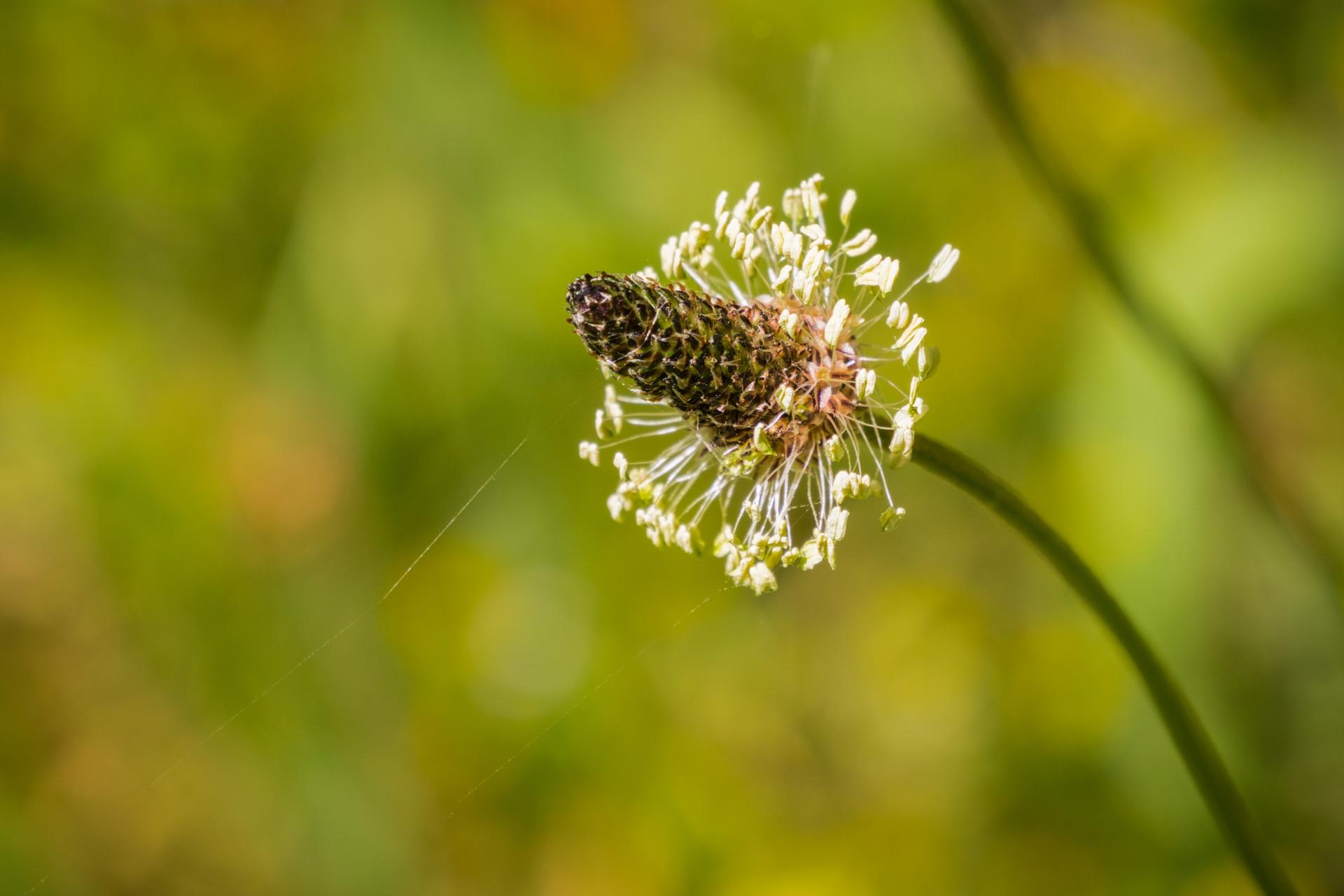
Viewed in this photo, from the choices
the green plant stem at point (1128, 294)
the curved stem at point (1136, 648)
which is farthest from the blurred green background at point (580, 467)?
the curved stem at point (1136, 648)

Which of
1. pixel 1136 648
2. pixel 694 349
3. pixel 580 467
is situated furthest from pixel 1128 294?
pixel 580 467

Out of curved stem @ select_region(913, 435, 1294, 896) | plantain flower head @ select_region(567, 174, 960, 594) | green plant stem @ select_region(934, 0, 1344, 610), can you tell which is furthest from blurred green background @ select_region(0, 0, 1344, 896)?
plantain flower head @ select_region(567, 174, 960, 594)

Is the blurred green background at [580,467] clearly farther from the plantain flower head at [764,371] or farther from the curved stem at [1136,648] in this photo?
the plantain flower head at [764,371]

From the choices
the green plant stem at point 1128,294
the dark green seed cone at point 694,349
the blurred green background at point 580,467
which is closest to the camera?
the dark green seed cone at point 694,349

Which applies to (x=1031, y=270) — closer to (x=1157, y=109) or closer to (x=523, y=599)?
(x=1157, y=109)

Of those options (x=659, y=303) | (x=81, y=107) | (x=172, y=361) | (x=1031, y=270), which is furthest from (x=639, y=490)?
(x=81, y=107)

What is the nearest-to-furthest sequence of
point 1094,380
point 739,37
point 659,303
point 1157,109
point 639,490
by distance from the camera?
1. point 659,303
2. point 639,490
3. point 1094,380
4. point 1157,109
5. point 739,37
